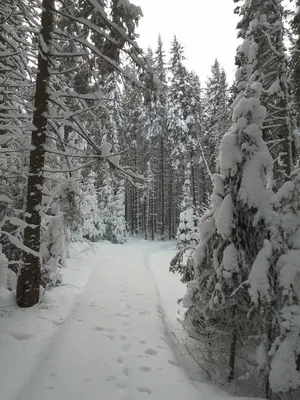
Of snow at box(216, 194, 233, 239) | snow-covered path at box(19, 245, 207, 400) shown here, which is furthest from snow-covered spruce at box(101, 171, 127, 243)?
snow at box(216, 194, 233, 239)

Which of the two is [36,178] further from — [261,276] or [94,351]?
[261,276]

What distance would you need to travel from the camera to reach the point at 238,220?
498 cm

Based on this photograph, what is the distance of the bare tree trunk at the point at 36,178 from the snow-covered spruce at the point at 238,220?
359cm

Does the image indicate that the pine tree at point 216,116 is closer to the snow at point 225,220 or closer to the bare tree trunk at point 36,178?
the bare tree trunk at point 36,178

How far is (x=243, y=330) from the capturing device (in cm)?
518

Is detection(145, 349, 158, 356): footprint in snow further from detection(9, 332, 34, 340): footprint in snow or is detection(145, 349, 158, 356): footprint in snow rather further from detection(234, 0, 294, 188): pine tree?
detection(234, 0, 294, 188): pine tree

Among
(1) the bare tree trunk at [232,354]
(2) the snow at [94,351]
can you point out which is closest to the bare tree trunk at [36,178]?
(2) the snow at [94,351]

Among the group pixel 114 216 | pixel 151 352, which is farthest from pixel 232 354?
pixel 114 216

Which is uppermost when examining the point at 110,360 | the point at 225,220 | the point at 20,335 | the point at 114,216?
the point at 114,216

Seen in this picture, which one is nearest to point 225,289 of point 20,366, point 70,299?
point 20,366

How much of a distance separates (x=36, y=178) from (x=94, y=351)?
3.56 metres

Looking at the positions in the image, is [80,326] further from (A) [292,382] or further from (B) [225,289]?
(A) [292,382]

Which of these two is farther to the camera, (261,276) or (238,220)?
(238,220)

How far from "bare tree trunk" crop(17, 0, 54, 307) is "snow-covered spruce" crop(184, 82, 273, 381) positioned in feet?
11.8
